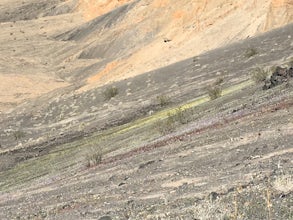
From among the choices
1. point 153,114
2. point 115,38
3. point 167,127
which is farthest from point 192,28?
point 167,127

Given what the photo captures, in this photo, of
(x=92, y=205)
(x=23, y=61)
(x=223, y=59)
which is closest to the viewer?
(x=92, y=205)

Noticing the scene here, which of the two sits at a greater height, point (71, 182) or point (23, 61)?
point (71, 182)

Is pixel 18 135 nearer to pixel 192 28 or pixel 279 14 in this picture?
pixel 192 28

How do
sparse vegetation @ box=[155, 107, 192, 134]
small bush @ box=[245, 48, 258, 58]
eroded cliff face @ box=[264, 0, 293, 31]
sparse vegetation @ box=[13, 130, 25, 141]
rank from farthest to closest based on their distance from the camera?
eroded cliff face @ box=[264, 0, 293, 31]
sparse vegetation @ box=[13, 130, 25, 141]
small bush @ box=[245, 48, 258, 58]
sparse vegetation @ box=[155, 107, 192, 134]

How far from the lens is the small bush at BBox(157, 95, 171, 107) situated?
1684 inches

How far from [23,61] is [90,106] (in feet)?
120

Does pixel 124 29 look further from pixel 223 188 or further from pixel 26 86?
pixel 223 188

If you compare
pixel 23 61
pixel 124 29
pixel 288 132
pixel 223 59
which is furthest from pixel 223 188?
pixel 23 61

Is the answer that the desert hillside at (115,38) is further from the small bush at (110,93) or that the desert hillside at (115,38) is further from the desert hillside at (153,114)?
the small bush at (110,93)

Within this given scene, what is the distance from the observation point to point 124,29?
79125 millimetres

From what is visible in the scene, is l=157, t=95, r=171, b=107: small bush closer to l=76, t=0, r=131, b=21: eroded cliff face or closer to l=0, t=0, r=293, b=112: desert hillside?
l=0, t=0, r=293, b=112: desert hillside

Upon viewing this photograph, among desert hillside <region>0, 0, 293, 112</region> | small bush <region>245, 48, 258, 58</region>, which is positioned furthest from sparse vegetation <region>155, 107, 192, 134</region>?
desert hillside <region>0, 0, 293, 112</region>

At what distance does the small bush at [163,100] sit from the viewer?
4278 cm

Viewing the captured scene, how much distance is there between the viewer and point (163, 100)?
43.1 metres
